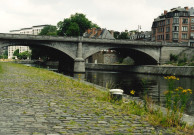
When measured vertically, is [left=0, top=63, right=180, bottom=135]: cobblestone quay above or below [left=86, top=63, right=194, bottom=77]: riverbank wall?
above

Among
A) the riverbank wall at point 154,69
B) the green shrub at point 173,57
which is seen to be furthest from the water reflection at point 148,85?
the green shrub at point 173,57

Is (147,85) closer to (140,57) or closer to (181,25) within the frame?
(140,57)

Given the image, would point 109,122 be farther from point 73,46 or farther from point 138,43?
point 138,43

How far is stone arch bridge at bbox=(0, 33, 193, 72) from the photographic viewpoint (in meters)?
50.9

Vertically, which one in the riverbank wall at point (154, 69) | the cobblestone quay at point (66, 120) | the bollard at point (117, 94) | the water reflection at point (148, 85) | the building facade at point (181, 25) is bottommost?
the water reflection at point (148, 85)

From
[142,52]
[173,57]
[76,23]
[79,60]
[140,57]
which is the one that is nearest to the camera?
[79,60]

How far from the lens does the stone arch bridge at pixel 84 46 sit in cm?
5092

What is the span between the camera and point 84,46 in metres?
56.5

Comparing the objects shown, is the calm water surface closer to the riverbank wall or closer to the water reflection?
the water reflection

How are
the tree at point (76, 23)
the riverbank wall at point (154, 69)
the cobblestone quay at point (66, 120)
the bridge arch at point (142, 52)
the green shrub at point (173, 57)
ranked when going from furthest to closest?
the tree at point (76, 23) < the green shrub at point (173, 57) < the bridge arch at point (142, 52) < the riverbank wall at point (154, 69) < the cobblestone quay at point (66, 120)

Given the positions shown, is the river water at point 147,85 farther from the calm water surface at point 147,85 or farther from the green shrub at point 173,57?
the green shrub at point 173,57

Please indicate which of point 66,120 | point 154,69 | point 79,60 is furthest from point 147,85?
point 79,60

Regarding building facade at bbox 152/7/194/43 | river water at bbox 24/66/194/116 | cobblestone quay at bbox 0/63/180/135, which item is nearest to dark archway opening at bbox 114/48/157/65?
building facade at bbox 152/7/194/43

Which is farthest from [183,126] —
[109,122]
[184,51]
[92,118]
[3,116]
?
[184,51]
